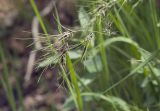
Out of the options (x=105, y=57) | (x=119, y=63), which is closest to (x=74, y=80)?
(x=105, y=57)

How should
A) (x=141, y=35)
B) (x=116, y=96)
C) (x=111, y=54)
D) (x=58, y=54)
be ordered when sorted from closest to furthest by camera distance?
(x=58, y=54) → (x=116, y=96) → (x=141, y=35) → (x=111, y=54)

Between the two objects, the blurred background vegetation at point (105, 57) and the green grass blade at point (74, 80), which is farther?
the green grass blade at point (74, 80)

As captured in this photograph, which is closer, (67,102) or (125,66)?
(67,102)

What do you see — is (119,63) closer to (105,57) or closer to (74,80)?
(105,57)

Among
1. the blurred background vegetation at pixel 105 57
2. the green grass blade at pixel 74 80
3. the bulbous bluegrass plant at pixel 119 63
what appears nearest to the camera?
the blurred background vegetation at pixel 105 57

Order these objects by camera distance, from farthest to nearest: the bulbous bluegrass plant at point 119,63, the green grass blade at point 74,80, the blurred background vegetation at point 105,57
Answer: the bulbous bluegrass plant at point 119,63, the green grass blade at point 74,80, the blurred background vegetation at point 105,57

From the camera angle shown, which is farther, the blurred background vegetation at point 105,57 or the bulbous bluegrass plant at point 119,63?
the bulbous bluegrass plant at point 119,63

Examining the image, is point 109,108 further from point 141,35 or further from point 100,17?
point 100,17

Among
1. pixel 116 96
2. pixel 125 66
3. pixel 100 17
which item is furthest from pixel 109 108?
pixel 100 17

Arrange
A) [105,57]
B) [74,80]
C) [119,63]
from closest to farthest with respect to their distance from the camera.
Result: 1. [74,80]
2. [105,57]
3. [119,63]

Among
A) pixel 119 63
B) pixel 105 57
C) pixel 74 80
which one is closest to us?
pixel 74 80

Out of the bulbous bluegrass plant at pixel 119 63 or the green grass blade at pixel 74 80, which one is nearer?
the green grass blade at pixel 74 80
